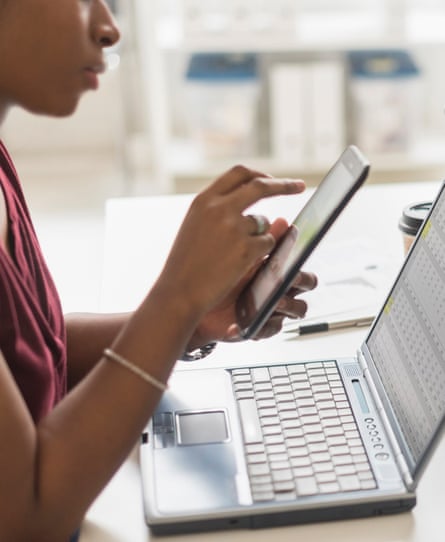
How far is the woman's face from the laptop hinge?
404 mm

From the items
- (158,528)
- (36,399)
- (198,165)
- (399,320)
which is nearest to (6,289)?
(36,399)

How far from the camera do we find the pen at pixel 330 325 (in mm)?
1106

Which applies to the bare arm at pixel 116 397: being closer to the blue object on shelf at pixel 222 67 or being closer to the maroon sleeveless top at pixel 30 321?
the maroon sleeveless top at pixel 30 321

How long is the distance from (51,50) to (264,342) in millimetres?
445

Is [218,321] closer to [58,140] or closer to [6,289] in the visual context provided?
[6,289]

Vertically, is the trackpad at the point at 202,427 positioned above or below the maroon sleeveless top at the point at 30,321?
below

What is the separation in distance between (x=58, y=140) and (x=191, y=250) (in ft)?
8.84

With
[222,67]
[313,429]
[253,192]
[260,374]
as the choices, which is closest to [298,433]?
[313,429]

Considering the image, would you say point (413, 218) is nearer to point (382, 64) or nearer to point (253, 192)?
point (253, 192)

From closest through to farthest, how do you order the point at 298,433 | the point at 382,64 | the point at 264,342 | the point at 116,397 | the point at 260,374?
the point at 116,397, the point at 298,433, the point at 260,374, the point at 264,342, the point at 382,64

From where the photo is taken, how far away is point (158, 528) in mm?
754

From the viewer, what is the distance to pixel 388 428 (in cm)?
85

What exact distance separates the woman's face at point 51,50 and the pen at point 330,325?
409mm

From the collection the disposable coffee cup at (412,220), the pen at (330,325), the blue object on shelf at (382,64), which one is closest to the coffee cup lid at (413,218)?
the disposable coffee cup at (412,220)
